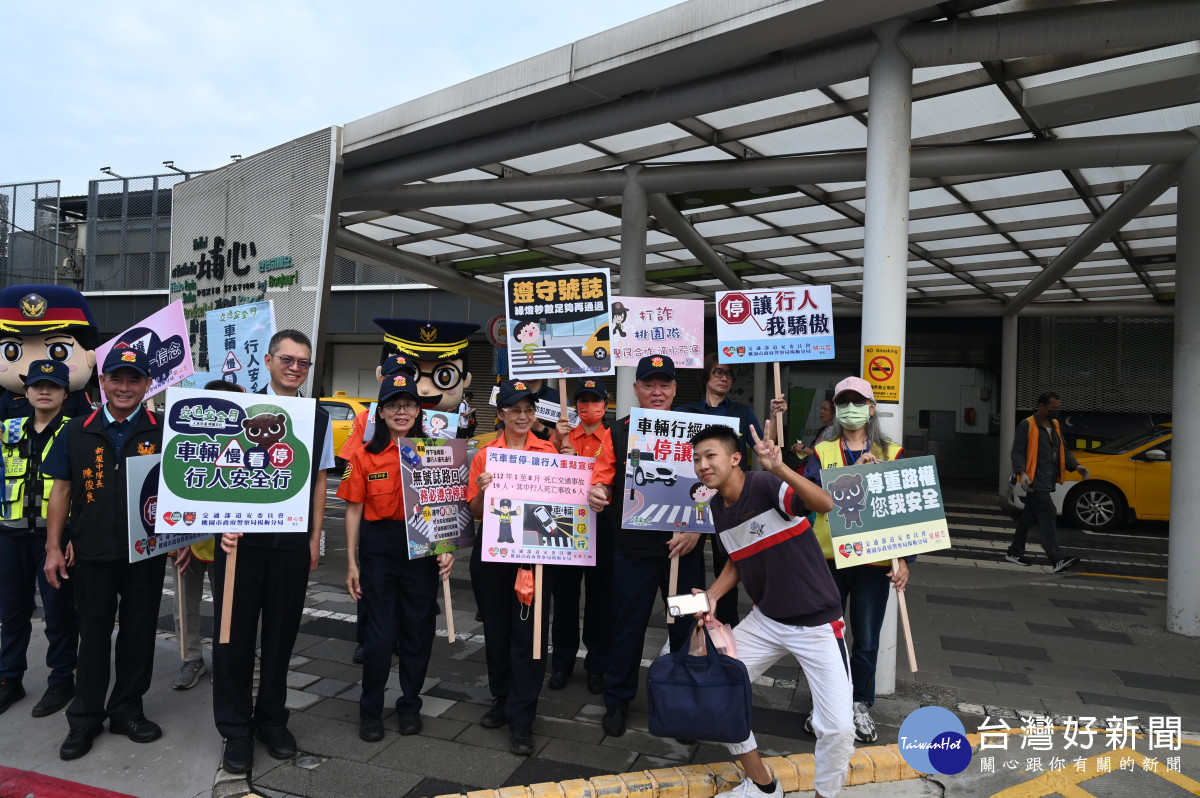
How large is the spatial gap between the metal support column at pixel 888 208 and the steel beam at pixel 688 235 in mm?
4180

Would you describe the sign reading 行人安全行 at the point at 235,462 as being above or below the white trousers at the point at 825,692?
above

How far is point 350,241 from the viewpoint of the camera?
40.8 ft

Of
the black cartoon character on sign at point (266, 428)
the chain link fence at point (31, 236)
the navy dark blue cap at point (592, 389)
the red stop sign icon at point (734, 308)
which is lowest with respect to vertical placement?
the black cartoon character on sign at point (266, 428)

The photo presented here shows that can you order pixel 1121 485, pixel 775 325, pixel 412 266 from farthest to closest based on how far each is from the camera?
pixel 412 266
pixel 1121 485
pixel 775 325

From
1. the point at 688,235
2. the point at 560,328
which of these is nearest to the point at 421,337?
the point at 560,328

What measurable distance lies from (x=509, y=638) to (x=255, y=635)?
4.24ft

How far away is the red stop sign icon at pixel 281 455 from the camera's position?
12.9 feet

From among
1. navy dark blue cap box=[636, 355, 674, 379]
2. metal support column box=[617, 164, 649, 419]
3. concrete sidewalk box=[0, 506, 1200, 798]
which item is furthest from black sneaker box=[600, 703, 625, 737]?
metal support column box=[617, 164, 649, 419]

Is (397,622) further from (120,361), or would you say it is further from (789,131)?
(789,131)

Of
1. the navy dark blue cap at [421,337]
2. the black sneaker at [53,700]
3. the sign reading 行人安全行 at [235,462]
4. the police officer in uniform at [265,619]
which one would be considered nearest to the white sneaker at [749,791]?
the police officer in uniform at [265,619]

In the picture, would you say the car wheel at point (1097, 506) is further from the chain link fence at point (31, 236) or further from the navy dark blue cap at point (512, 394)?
the chain link fence at point (31, 236)

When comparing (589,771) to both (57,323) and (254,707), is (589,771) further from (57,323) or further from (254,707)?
(57,323)

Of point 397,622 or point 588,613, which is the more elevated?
point 397,622

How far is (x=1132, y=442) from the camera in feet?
39.8
